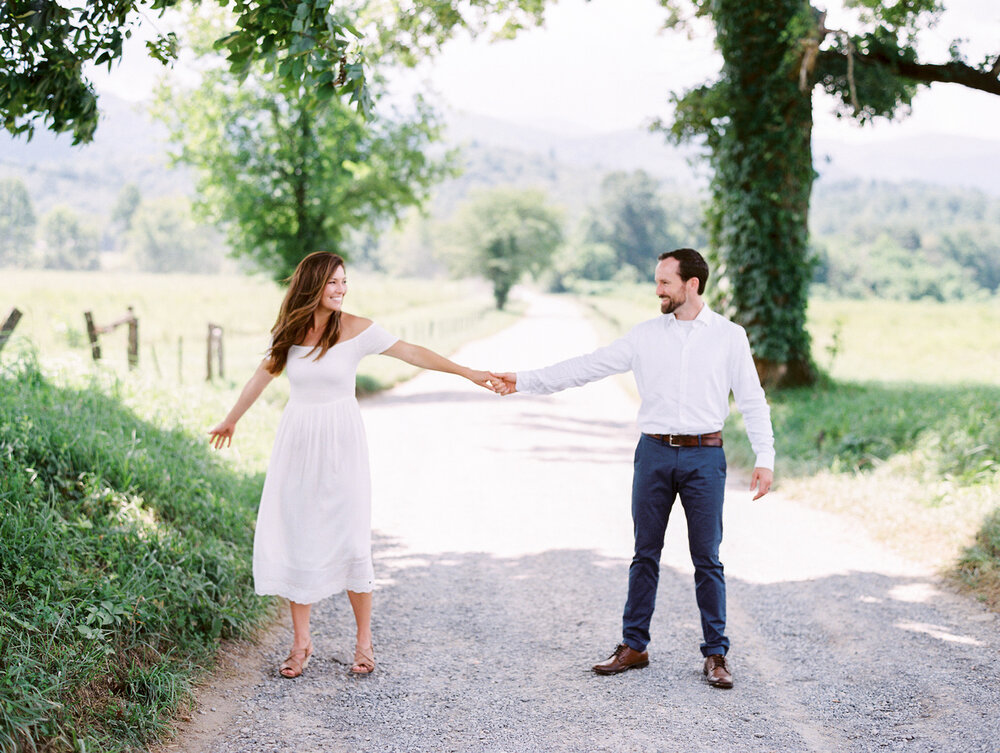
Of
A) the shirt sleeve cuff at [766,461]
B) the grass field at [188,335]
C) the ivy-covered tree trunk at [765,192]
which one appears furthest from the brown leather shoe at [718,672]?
the ivy-covered tree trunk at [765,192]

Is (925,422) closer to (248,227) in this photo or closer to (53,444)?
(53,444)

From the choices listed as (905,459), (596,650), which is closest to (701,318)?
(596,650)

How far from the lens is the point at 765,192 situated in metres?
13.9

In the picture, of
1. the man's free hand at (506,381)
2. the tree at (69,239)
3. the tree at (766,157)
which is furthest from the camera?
the tree at (69,239)

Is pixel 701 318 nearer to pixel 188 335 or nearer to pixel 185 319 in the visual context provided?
pixel 188 335

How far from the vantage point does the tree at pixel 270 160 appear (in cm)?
2145

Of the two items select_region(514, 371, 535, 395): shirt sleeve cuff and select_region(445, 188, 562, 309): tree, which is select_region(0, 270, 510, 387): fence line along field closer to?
select_region(514, 371, 535, 395): shirt sleeve cuff

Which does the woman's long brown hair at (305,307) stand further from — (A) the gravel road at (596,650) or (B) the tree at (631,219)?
(B) the tree at (631,219)

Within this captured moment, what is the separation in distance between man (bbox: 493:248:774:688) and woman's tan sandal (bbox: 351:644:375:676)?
49.7 inches

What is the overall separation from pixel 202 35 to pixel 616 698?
21624mm

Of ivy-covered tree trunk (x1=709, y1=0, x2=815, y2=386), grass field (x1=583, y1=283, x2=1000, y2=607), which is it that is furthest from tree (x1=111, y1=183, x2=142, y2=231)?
grass field (x1=583, y1=283, x2=1000, y2=607)

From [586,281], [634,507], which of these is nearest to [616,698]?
[634,507]

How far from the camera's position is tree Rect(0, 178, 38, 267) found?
75812mm

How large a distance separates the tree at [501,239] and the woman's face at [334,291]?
217 ft
